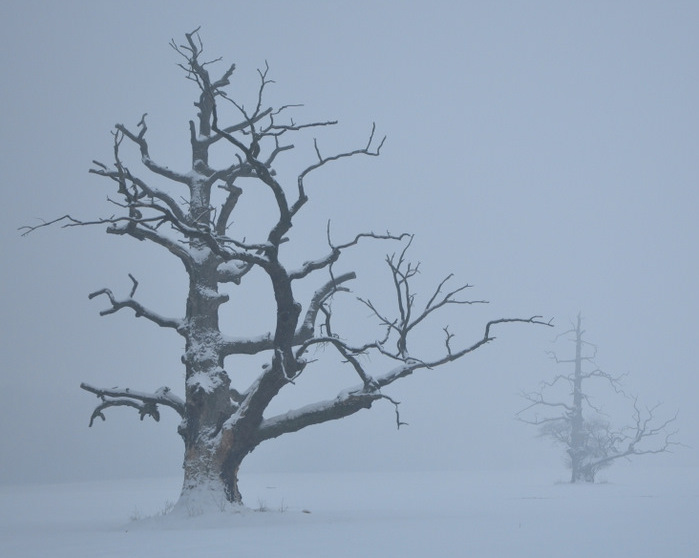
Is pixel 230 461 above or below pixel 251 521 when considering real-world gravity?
above

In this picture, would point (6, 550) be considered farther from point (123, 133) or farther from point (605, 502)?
point (605, 502)

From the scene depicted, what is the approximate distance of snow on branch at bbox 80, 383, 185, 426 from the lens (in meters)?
17.1

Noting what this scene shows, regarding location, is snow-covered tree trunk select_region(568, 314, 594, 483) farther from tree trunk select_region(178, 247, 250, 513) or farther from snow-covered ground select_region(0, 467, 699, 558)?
tree trunk select_region(178, 247, 250, 513)

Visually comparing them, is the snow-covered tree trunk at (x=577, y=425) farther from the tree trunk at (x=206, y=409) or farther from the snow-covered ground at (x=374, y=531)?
the tree trunk at (x=206, y=409)

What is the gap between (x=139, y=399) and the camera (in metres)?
17.3

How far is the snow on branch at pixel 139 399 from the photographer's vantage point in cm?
1709

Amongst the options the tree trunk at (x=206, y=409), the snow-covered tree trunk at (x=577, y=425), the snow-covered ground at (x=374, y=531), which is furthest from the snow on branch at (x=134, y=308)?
the snow-covered tree trunk at (x=577, y=425)

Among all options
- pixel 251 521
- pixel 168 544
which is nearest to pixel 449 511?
pixel 251 521

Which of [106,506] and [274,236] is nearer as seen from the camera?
[274,236]

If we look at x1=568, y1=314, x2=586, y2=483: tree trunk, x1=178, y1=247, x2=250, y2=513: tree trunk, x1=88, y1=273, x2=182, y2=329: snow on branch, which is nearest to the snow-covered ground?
x1=178, y1=247, x2=250, y2=513: tree trunk

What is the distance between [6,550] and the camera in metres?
10.8

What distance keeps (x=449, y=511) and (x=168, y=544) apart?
366 inches

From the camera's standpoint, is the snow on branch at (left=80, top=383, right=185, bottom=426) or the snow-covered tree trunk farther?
the snow-covered tree trunk

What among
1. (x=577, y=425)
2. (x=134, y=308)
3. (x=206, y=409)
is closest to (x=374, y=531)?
(x=206, y=409)
